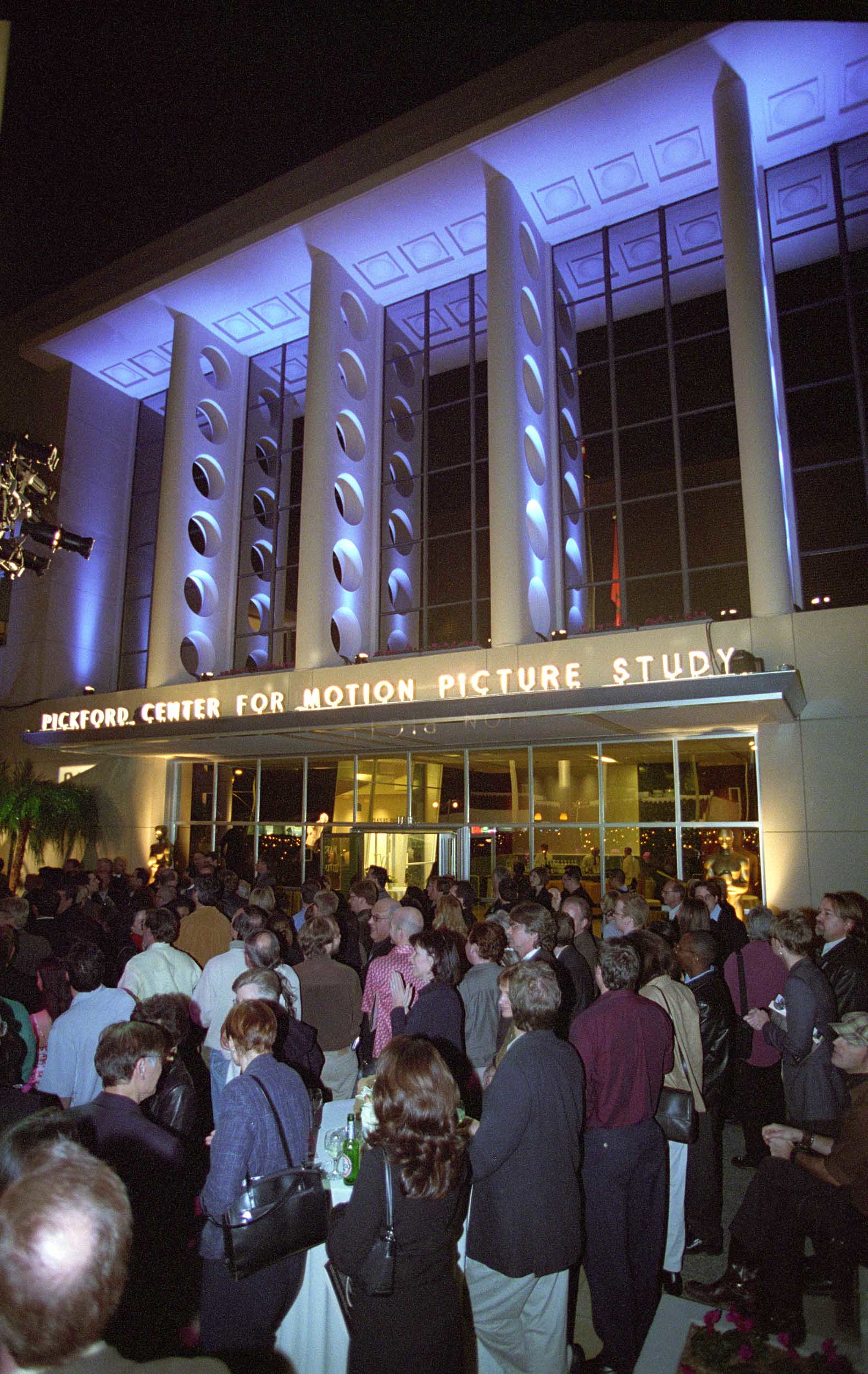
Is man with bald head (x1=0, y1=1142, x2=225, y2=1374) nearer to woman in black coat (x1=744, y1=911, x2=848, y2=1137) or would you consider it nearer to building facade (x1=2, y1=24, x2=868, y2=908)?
woman in black coat (x1=744, y1=911, x2=848, y2=1137)

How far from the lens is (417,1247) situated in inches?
105

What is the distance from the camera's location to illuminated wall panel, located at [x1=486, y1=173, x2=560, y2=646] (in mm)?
Answer: 14078

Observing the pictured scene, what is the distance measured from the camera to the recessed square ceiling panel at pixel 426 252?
17.7 m

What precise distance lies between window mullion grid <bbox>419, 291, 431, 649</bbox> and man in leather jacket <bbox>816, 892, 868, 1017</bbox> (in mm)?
12457

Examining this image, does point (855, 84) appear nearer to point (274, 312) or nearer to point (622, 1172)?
point (274, 312)

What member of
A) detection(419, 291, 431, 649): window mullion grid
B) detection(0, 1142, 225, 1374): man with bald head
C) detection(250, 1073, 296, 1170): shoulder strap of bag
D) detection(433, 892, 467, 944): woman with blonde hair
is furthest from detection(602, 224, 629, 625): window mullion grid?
detection(0, 1142, 225, 1374): man with bald head

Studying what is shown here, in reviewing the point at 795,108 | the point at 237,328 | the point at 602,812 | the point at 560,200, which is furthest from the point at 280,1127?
the point at 237,328

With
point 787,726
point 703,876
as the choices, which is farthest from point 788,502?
point 703,876

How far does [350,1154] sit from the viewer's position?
Result: 388 centimetres

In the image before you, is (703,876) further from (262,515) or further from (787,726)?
(262,515)

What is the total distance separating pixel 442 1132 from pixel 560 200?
18.4 m

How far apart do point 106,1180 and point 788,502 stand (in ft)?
46.1

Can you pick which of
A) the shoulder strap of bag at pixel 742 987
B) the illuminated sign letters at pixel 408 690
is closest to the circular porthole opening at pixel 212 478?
the illuminated sign letters at pixel 408 690

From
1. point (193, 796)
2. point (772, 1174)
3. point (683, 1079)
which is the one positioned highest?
point (193, 796)
